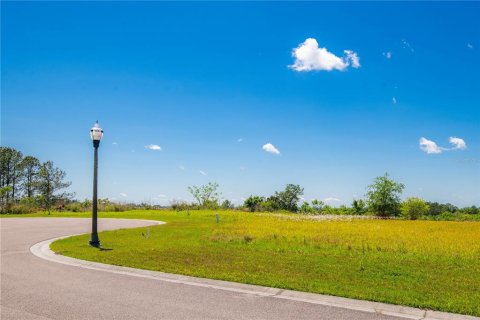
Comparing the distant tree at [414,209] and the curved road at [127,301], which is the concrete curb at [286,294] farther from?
the distant tree at [414,209]

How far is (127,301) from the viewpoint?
6680 mm

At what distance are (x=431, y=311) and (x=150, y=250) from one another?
8.94m

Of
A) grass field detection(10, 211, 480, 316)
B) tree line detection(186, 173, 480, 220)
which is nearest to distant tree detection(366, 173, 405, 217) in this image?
tree line detection(186, 173, 480, 220)

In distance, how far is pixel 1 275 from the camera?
892cm

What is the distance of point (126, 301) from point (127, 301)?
0.07ft

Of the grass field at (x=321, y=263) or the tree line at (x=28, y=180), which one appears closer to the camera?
the grass field at (x=321, y=263)

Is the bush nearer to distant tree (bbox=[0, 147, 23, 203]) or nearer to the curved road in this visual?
distant tree (bbox=[0, 147, 23, 203])

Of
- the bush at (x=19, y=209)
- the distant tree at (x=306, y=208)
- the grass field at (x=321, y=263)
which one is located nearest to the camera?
the grass field at (x=321, y=263)

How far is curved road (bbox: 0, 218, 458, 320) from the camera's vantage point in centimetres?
594

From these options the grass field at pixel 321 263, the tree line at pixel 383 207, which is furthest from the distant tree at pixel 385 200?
the grass field at pixel 321 263

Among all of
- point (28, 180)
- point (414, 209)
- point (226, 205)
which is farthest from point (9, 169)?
point (414, 209)

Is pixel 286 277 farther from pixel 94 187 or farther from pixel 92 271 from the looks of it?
pixel 94 187

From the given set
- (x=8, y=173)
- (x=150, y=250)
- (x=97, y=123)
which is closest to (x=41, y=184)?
(x=8, y=173)

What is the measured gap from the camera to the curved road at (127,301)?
5941mm
